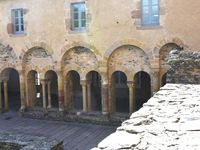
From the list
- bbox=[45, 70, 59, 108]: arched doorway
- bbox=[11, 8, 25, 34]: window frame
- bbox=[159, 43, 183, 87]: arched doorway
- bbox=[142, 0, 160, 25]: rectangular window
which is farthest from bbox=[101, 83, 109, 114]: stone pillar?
bbox=[11, 8, 25, 34]: window frame

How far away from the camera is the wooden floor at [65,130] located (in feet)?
38.6

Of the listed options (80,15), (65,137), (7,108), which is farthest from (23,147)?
(7,108)

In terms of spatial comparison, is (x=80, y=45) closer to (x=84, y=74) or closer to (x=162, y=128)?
(x=84, y=74)

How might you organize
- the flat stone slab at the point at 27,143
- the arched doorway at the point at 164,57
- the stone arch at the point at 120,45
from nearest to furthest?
the flat stone slab at the point at 27,143, the arched doorway at the point at 164,57, the stone arch at the point at 120,45

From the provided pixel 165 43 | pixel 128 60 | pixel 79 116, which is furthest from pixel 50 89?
→ pixel 165 43

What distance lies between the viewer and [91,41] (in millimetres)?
13609

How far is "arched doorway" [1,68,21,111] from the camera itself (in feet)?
53.3

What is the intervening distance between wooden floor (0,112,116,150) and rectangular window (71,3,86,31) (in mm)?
4481

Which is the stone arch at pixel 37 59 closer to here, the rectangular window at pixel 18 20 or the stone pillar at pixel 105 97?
the rectangular window at pixel 18 20

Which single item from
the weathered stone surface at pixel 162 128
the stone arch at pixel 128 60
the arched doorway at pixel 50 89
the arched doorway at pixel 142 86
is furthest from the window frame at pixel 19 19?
the weathered stone surface at pixel 162 128

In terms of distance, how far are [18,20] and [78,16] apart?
338cm

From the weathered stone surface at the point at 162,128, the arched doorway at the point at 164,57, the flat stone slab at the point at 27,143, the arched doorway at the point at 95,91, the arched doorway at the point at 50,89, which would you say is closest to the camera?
the weathered stone surface at the point at 162,128

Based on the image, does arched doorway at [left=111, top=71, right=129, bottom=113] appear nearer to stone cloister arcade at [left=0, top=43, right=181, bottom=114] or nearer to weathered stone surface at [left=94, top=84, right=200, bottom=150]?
stone cloister arcade at [left=0, top=43, right=181, bottom=114]

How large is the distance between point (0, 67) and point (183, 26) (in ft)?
31.3
